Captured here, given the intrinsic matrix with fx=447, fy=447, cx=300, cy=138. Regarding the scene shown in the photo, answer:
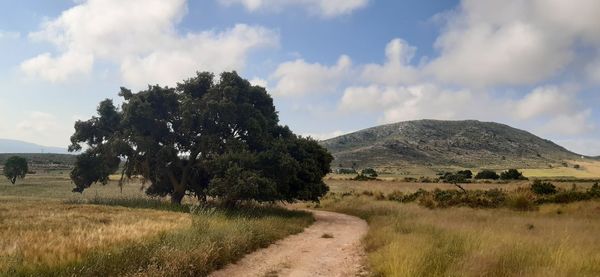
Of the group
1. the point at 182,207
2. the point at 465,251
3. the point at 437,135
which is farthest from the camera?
the point at 437,135

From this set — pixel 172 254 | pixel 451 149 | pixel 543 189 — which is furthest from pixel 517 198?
pixel 451 149

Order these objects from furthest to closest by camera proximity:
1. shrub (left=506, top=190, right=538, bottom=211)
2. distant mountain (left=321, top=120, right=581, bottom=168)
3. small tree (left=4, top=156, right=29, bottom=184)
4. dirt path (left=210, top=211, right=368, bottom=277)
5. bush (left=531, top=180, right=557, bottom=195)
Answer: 1. distant mountain (left=321, top=120, right=581, bottom=168)
2. small tree (left=4, top=156, right=29, bottom=184)
3. bush (left=531, top=180, right=557, bottom=195)
4. shrub (left=506, top=190, right=538, bottom=211)
5. dirt path (left=210, top=211, right=368, bottom=277)

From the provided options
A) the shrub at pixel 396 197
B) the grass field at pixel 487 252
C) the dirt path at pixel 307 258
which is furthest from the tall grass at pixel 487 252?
the shrub at pixel 396 197

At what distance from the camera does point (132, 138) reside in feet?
103

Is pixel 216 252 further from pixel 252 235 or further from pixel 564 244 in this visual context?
pixel 564 244

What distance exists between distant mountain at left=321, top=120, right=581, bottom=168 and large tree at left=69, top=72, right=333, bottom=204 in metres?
111

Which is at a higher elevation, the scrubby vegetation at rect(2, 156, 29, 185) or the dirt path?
the scrubby vegetation at rect(2, 156, 29, 185)

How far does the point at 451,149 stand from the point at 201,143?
14763cm

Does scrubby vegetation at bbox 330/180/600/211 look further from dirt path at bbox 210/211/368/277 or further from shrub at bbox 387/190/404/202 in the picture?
dirt path at bbox 210/211/368/277

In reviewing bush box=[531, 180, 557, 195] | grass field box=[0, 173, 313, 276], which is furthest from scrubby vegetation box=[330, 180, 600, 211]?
grass field box=[0, 173, 313, 276]

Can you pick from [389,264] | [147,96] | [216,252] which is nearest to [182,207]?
[147,96]

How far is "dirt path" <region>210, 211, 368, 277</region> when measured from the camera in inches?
486

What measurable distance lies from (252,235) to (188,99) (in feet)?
57.8

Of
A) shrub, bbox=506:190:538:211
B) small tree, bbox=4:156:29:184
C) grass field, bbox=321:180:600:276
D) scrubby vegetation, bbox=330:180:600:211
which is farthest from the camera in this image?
small tree, bbox=4:156:29:184
